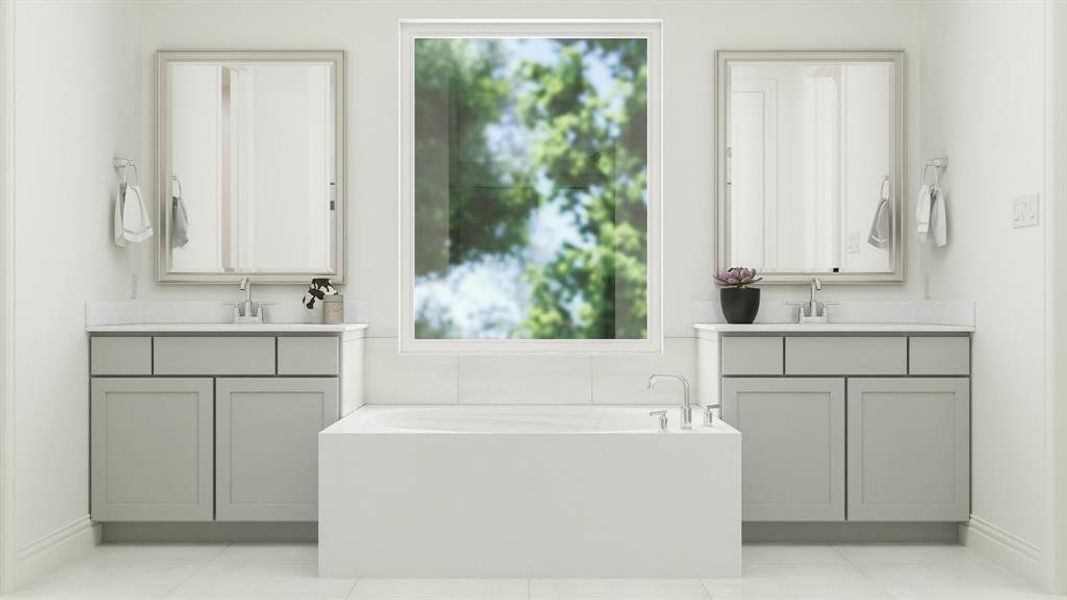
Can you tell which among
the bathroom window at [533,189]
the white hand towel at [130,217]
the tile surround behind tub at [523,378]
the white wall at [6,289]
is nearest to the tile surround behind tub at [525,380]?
the tile surround behind tub at [523,378]

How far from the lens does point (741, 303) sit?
376cm

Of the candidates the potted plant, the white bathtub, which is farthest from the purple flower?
the white bathtub

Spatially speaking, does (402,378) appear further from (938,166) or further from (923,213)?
(938,166)

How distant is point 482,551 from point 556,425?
84cm

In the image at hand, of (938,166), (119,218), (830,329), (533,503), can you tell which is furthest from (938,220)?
(119,218)

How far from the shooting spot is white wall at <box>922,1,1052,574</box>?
2.99m

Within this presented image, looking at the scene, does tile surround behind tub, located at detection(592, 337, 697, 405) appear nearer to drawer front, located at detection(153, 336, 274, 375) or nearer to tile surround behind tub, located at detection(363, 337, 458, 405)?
tile surround behind tub, located at detection(363, 337, 458, 405)

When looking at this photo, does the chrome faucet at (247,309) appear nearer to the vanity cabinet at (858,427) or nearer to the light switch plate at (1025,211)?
the vanity cabinet at (858,427)

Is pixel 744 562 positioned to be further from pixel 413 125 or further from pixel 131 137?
pixel 131 137

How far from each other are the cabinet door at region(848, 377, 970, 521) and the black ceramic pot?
48cm

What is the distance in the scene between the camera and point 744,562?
10.8 ft

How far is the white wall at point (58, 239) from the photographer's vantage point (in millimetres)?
3012

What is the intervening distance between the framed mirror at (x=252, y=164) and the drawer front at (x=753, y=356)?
1.62 m

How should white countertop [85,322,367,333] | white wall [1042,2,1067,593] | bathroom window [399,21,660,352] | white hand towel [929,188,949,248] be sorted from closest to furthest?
white wall [1042,2,1067,593], white countertop [85,322,367,333], white hand towel [929,188,949,248], bathroom window [399,21,660,352]
